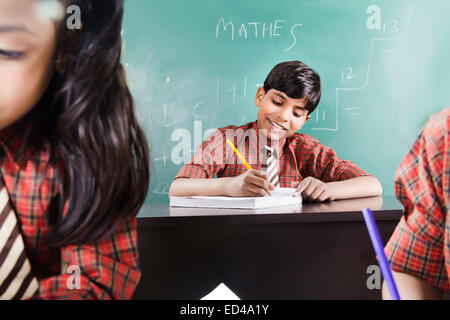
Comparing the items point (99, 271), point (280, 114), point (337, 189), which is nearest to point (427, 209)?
point (99, 271)

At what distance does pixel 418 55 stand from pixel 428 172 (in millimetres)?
2096

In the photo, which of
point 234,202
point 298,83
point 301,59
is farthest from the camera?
point 301,59

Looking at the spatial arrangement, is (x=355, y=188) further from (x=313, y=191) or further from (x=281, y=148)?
(x=281, y=148)

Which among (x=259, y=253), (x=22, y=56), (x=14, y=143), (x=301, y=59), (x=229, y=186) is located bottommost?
(x=259, y=253)

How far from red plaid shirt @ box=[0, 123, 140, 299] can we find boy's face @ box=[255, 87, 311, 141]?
125cm

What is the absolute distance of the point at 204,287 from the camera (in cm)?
94

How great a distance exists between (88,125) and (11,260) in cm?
20

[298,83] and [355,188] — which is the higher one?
[298,83]

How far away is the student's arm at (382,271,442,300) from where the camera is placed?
57 cm

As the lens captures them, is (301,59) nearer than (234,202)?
No

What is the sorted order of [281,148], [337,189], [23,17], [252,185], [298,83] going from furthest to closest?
[281,148]
[298,83]
[337,189]
[252,185]
[23,17]

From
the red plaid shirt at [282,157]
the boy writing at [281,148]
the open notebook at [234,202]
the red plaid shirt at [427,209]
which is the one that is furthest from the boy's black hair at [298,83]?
the red plaid shirt at [427,209]

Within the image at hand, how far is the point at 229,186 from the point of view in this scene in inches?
51.6
